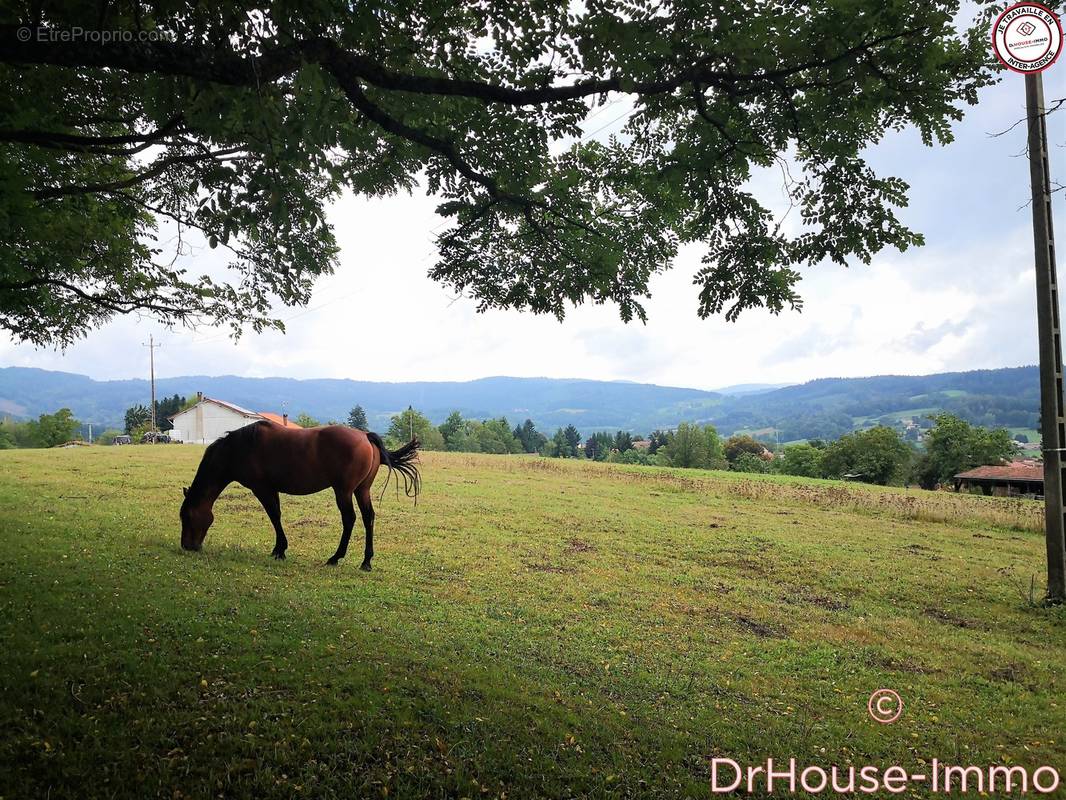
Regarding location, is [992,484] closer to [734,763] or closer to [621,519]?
[621,519]

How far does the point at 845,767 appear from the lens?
4.36m

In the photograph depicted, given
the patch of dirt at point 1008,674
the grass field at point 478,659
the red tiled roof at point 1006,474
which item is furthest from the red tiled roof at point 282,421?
the red tiled roof at point 1006,474

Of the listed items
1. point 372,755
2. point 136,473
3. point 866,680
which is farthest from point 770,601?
point 136,473

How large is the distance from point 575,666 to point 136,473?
696 inches

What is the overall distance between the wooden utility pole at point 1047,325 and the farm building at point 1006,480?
170ft

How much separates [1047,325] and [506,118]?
9062 millimetres

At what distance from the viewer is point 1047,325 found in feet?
27.6

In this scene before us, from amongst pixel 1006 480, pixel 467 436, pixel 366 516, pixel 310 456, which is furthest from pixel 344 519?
pixel 467 436

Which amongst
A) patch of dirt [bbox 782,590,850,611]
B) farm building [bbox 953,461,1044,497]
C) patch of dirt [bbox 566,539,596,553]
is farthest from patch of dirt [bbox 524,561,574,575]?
farm building [bbox 953,461,1044,497]

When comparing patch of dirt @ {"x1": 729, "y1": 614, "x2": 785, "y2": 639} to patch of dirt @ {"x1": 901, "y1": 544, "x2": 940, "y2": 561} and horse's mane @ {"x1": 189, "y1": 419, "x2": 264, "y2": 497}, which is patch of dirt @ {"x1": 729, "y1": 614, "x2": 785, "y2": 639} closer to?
patch of dirt @ {"x1": 901, "y1": 544, "x2": 940, "y2": 561}

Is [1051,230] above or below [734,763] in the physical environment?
above

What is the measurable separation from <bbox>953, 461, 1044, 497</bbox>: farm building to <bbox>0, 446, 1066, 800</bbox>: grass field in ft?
161

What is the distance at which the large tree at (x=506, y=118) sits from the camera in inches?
151

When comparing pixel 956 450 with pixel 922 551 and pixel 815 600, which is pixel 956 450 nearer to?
pixel 922 551
